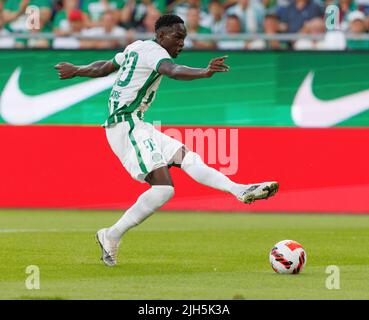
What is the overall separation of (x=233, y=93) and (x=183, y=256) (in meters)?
7.99

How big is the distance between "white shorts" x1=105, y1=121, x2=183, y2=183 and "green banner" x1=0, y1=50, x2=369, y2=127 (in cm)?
830

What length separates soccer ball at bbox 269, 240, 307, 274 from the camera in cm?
A: 1198

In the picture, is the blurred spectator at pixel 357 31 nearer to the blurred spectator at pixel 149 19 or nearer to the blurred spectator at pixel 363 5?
the blurred spectator at pixel 363 5

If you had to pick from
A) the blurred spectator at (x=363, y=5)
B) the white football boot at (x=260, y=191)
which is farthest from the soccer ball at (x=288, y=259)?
the blurred spectator at (x=363, y=5)

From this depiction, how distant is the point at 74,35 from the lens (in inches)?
846

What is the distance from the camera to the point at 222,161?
19.8m

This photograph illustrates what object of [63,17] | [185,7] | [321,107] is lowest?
[321,107]

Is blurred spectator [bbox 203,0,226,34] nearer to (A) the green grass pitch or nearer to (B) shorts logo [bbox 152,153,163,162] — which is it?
(A) the green grass pitch

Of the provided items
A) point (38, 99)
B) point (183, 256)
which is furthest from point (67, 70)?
point (38, 99)

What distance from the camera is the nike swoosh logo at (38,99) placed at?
70.3 ft

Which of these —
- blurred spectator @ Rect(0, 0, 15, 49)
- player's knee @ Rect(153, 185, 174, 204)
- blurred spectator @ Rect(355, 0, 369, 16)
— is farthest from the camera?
blurred spectator @ Rect(355, 0, 369, 16)

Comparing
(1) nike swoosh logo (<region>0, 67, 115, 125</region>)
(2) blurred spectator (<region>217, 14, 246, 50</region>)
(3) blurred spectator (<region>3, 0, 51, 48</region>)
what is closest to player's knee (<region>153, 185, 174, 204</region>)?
(1) nike swoosh logo (<region>0, 67, 115, 125</region>)

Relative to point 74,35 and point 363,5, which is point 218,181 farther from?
point 363,5

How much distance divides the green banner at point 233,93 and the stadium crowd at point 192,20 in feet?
1.00
